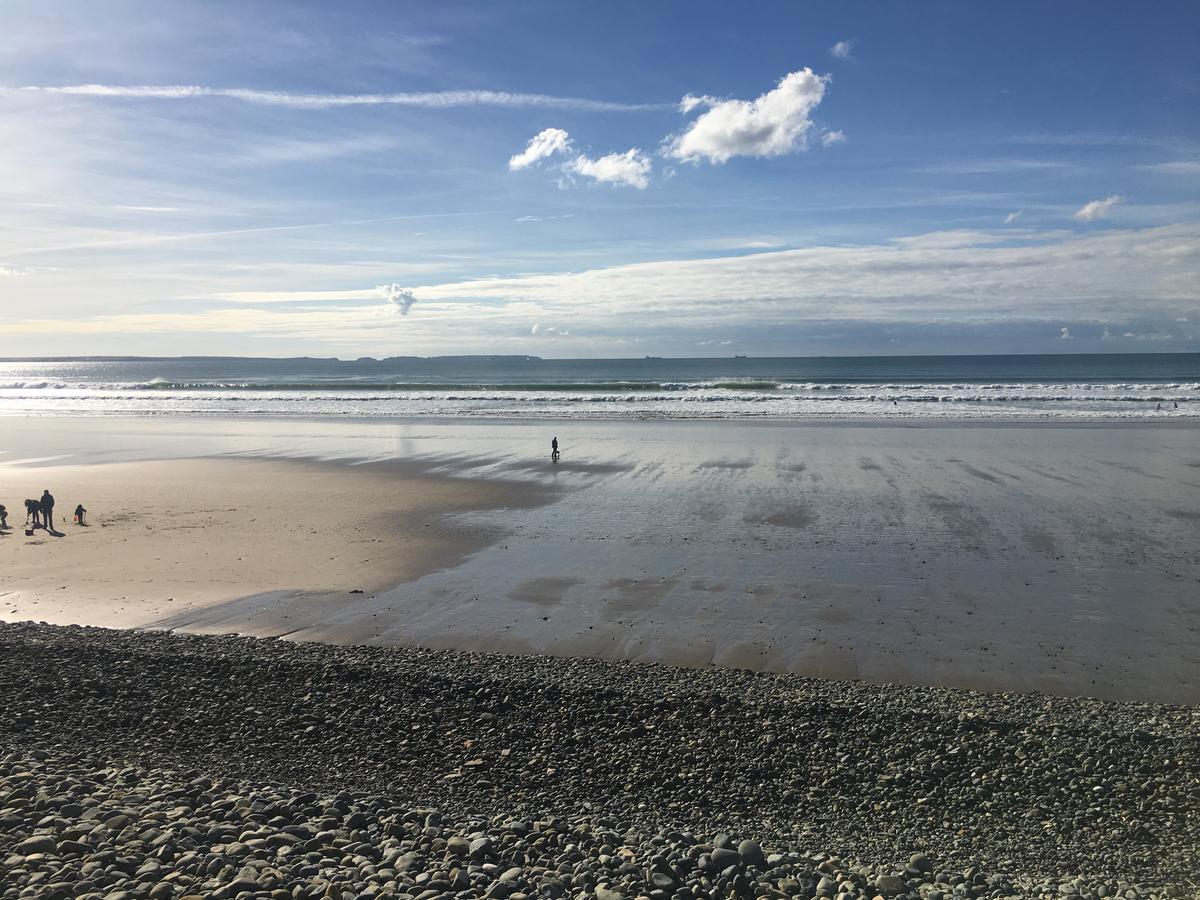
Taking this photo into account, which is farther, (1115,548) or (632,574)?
(1115,548)

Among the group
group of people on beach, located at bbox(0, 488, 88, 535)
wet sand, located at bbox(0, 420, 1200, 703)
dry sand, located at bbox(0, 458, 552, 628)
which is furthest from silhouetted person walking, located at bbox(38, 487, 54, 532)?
wet sand, located at bbox(0, 420, 1200, 703)

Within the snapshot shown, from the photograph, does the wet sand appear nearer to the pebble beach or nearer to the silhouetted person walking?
the silhouetted person walking

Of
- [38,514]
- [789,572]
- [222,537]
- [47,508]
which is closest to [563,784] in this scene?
[789,572]

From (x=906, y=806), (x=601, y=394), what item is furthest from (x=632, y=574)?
(x=601, y=394)

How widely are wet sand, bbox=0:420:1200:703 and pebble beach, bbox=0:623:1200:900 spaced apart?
127cm

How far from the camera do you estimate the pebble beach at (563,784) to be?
4832 mm

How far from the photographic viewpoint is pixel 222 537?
1456 centimetres

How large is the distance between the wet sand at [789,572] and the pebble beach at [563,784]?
4.17ft

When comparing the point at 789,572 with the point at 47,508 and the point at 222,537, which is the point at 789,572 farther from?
the point at 47,508

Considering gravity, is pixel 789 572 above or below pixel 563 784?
above

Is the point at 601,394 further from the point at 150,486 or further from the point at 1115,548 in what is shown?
the point at 1115,548

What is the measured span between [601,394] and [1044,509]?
40242 millimetres

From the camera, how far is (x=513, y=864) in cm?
496

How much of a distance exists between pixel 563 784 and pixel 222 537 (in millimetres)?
10812
